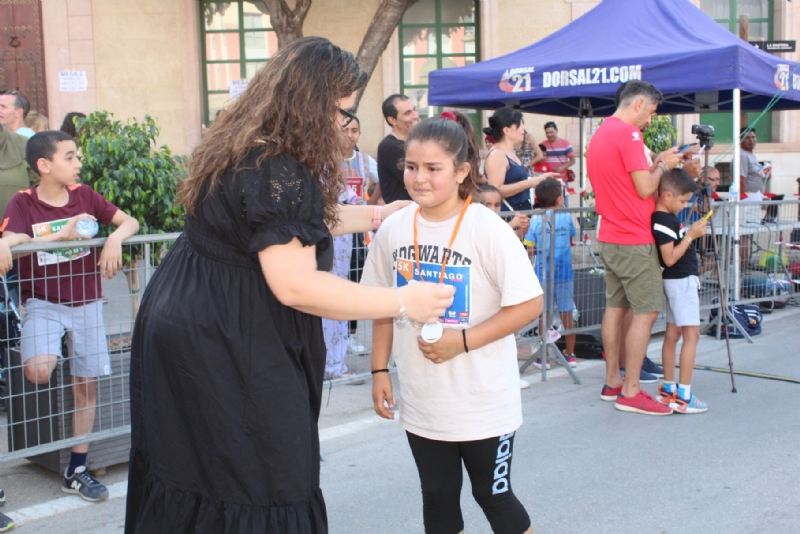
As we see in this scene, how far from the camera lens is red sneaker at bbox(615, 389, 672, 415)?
543cm

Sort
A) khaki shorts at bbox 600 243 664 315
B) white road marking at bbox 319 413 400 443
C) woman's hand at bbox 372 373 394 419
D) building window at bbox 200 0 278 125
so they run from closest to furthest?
woman's hand at bbox 372 373 394 419
white road marking at bbox 319 413 400 443
khaki shorts at bbox 600 243 664 315
building window at bbox 200 0 278 125

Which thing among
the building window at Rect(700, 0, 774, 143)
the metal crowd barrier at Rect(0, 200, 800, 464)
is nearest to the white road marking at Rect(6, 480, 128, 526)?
the metal crowd barrier at Rect(0, 200, 800, 464)

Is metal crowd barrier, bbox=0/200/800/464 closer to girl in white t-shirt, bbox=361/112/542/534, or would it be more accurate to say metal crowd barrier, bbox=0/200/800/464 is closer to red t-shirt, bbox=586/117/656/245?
red t-shirt, bbox=586/117/656/245

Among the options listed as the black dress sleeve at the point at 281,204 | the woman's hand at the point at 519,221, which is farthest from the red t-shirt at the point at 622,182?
the black dress sleeve at the point at 281,204

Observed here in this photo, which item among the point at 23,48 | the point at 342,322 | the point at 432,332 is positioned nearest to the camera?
the point at 432,332

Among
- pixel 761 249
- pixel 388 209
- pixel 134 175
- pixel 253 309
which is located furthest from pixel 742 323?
pixel 253 309

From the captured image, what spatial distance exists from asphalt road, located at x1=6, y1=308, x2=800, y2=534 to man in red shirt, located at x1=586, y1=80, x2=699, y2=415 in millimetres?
361

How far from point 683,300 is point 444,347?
133 inches

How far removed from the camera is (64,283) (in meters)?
4.00

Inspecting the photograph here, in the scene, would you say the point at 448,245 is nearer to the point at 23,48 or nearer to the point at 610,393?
the point at 610,393

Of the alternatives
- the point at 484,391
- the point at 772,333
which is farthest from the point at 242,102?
the point at 772,333

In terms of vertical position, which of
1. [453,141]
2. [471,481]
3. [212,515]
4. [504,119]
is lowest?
[471,481]

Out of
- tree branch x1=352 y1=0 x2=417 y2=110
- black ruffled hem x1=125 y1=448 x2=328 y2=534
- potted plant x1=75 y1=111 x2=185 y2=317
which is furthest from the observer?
tree branch x1=352 y1=0 x2=417 y2=110

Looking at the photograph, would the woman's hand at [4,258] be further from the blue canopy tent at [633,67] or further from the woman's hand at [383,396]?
the blue canopy tent at [633,67]
